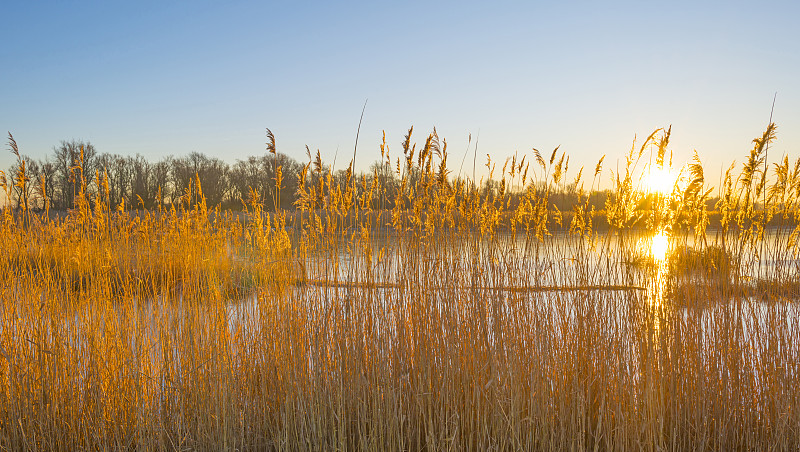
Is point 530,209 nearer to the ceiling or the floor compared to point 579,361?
nearer to the ceiling

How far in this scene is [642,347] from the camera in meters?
2.52

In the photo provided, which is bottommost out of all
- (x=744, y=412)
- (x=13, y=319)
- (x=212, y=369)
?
(x=744, y=412)

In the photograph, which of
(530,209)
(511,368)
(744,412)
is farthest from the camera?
(530,209)

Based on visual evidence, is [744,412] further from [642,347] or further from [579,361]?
[579,361]

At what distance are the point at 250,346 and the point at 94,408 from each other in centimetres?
86

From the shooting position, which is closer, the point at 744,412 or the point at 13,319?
the point at 744,412

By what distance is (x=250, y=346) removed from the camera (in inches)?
113

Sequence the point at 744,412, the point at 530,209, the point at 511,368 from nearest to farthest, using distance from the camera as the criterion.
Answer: the point at 511,368, the point at 744,412, the point at 530,209

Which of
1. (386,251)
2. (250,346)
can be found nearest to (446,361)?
(386,251)

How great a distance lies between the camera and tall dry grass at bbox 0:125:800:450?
2479 mm

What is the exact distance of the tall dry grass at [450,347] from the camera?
2.48 m

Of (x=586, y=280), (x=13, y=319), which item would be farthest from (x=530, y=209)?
(x=13, y=319)

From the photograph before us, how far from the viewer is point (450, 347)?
2.51 metres

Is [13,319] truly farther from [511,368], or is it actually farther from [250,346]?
[511,368]
